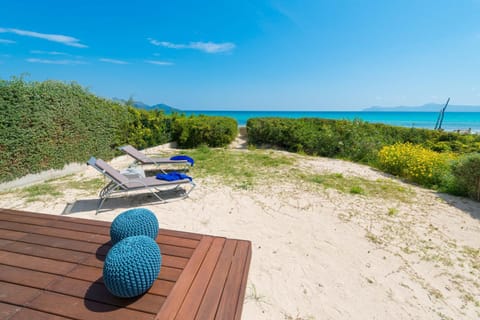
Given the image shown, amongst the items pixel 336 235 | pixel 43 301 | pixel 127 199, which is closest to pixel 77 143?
pixel 127 199

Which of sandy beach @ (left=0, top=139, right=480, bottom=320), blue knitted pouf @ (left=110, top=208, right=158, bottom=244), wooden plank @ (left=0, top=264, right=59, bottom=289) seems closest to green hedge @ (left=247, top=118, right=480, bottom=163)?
sandy beach @ (left=0, top=139, right=480, bottom=320)

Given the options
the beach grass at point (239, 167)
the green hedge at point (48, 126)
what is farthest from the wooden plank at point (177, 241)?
the green hedge at point (48, 126)

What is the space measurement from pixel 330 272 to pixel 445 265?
1.53 meters

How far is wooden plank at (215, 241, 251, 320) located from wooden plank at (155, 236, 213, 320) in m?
0.26

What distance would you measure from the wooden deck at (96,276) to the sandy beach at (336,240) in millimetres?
694

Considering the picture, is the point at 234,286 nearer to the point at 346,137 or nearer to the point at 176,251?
the point at 176,251

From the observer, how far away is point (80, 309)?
1271 mm

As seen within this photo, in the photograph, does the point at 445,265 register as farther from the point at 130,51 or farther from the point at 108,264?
the point at 130,51

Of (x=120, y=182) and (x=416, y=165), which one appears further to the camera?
(x=416, y=165)

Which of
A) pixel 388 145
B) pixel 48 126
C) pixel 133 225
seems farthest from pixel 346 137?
pixel 48 126

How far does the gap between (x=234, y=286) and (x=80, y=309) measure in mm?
946

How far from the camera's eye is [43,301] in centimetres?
133

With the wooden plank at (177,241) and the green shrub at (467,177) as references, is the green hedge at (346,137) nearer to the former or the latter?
the green shrub at (467,177)

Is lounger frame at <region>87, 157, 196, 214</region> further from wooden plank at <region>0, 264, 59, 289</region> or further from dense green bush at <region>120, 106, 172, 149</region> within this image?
dense green bush at <region>120, 106, 172, 149</region>
